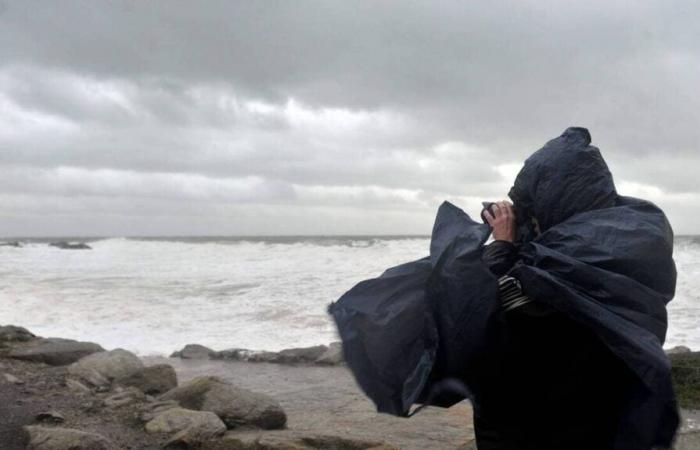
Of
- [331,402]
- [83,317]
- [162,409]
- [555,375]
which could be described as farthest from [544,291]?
[83,317]

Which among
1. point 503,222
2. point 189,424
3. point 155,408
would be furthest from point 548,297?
point 155,408

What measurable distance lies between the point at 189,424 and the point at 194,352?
6.13m

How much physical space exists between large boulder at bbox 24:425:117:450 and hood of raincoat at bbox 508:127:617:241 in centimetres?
466

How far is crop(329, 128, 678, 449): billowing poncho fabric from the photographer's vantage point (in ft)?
5.80

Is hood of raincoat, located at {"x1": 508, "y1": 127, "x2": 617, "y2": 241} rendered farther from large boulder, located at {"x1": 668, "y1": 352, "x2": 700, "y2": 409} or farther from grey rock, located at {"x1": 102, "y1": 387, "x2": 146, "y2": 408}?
large boulder, located at {"x1": 668, "y1": 352, "x2": 700, "y2": 409}

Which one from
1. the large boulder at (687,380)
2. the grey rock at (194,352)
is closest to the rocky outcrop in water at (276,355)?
the grey rock at (194,352)

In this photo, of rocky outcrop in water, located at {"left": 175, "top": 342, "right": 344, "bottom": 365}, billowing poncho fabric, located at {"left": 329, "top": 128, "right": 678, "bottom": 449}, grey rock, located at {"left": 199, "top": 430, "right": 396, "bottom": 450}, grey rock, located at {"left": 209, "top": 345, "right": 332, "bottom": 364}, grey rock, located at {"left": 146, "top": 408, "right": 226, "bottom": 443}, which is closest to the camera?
billowing poncho fabric, located at {"left": 329, "top": 128, "right": 678, "bottom": 449}

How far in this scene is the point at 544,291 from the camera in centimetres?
177

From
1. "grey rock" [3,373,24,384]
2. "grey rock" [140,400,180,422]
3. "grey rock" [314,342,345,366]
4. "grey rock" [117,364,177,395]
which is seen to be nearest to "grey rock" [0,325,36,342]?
"grey rock" [3,373,24,384]

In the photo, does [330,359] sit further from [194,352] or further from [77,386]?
[77,386]

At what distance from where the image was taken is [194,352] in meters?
12.2

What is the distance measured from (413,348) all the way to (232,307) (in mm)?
16677

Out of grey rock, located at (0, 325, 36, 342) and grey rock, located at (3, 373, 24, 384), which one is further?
grey rock, located at (0, 325, 36, 342)

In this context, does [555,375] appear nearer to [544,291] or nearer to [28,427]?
[544,291]
